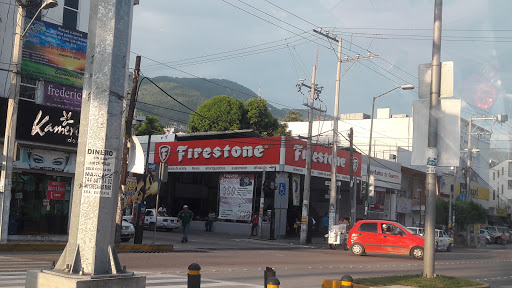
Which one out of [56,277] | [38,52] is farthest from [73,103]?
[56,277]

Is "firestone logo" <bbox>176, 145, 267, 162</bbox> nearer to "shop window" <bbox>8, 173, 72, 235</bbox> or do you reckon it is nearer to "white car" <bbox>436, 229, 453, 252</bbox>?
"white car" <bbox>436, 229, 453, 252</bbox>

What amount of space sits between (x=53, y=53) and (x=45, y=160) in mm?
4746

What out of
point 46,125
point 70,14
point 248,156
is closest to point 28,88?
point 46,125

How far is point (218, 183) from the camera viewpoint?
42.8 m

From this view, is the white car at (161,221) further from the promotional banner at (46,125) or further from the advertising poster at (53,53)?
the advertising poster at (53,53)

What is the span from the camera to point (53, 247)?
20.5 m

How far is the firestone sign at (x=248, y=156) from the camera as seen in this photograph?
3878 cm

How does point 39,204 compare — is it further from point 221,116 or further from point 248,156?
point 221,116

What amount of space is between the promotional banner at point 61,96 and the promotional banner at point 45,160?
2122 millimetres

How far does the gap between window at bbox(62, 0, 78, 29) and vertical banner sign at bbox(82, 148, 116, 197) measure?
2173 centimetres

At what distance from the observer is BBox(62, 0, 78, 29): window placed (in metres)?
26.7

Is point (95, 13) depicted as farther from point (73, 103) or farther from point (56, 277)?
point (73, 103)

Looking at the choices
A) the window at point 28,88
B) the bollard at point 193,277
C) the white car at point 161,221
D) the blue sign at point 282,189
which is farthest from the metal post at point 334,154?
the bollard at point 193,277

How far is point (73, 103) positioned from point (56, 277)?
20.7 metres
